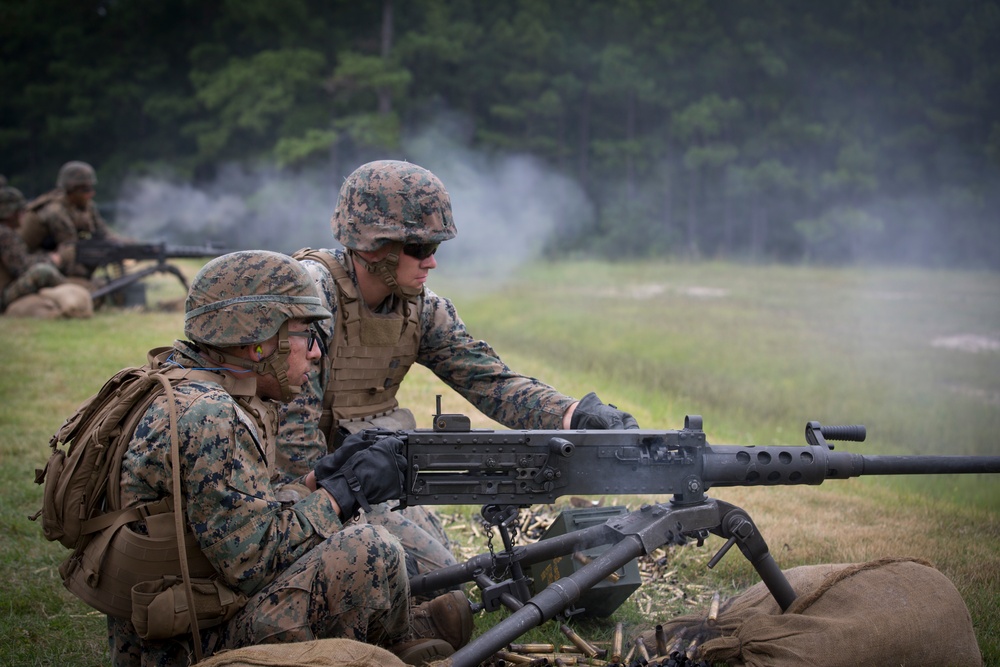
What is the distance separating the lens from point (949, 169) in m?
16.1

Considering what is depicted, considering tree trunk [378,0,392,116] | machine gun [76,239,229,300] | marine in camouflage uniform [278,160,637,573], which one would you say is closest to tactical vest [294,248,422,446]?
marine in camouflage uniform [278,160,637,573]

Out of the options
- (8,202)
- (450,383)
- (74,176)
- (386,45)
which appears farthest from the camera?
(386,45)

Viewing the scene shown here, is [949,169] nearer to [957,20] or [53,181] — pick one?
[957,20]

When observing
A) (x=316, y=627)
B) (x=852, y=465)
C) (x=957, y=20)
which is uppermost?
(x=957, y=20)

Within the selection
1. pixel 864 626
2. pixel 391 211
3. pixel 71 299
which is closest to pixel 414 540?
pixel 391 211

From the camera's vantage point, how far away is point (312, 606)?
387 centimetres

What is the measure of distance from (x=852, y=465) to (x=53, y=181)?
33.2 metres

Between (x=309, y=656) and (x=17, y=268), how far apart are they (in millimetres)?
13835

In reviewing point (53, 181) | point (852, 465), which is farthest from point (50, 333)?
point (53, 181)

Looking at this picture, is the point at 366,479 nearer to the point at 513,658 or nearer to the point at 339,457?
the point at 339,457

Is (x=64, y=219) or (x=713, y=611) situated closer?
(x=713, y=611)

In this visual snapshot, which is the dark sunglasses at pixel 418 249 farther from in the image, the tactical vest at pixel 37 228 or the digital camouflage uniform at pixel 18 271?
the tactical vest at pixel 37 228

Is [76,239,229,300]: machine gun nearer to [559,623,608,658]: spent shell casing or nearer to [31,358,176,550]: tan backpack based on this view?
[559,623,608,658]: spent shell casing

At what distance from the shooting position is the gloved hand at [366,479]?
4023 millimetres
